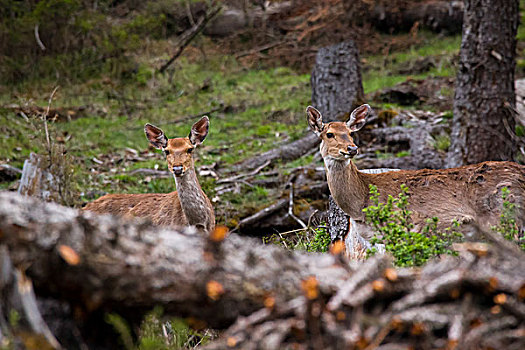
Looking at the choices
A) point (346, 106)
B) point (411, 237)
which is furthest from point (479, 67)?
point (411, 237)

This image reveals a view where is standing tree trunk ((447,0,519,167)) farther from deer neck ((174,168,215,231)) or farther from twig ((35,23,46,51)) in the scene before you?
twig ((35,23,46,51))

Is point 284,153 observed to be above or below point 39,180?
below

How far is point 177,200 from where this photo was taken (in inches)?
→ 239

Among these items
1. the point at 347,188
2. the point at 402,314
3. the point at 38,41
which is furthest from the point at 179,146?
the point at 38,41

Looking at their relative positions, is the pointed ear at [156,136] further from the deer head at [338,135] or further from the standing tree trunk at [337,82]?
the standing tree trunk at [337,82]

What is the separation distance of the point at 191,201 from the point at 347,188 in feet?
5.59

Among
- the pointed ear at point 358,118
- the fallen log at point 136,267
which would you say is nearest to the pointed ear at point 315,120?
the pointed ear at point 358,118

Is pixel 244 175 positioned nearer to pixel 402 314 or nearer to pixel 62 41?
pixel 402 314

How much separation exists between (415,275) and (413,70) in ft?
45.5

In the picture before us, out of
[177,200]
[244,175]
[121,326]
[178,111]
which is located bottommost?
[178,111]

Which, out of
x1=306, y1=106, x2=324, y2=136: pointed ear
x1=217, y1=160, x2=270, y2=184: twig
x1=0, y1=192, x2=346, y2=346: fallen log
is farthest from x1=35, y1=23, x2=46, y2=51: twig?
x1=0, y1=192, x2=346, y2=346: fallen log

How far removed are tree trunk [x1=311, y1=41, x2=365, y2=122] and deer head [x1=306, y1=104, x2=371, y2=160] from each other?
4335mm

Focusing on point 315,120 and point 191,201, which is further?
point 315,120

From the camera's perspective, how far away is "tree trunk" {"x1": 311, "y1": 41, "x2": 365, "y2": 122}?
10547 mm
